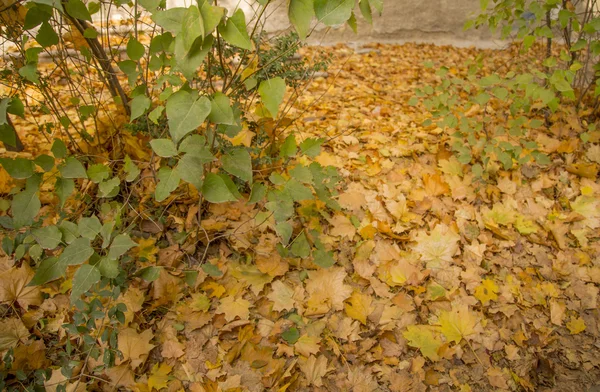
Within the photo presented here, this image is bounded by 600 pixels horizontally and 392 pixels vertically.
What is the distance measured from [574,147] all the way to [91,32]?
10.4 feet

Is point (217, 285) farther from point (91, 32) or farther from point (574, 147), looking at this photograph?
point (574, 147)

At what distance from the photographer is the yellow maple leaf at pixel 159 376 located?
145 cm

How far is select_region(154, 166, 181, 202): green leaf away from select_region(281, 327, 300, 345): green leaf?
2.94 ft

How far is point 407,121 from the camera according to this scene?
307cm

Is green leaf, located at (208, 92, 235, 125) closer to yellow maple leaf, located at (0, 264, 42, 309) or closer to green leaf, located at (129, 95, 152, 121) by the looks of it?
green leaf, located at (129, 95, 152, 121)

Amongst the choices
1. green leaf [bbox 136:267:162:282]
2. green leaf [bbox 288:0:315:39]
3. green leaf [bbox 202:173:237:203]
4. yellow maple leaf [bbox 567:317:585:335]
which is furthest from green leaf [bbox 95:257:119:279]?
yellow maple leaf [bbox 567:317:585:335]

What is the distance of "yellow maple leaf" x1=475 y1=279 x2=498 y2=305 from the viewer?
189cm

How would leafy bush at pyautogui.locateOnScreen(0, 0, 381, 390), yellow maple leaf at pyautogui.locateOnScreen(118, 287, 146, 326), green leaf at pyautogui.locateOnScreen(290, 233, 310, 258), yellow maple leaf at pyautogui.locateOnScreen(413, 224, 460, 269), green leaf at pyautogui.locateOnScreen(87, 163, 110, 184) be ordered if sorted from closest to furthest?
leafy bush at pyautogui.locateOnScreen(0, 0, 381, 390) < green leaf at pyautogui.locateOnScreen(87, 163, 110, 184) < yellow maple leaf at pyautogui.locateOnScreen(118, 287, 146, 326) < green leaf at pyautogui.locateOnScreen(290, 233, 310, 258) < yellow maple leaf at pyautogui.locateOnScreen(413, 224, 460, 269)

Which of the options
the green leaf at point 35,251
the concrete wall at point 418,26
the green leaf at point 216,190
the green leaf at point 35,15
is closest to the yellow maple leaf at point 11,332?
the green leaf at point 35,251

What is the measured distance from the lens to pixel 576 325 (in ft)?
5.91

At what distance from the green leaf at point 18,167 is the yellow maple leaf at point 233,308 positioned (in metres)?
0.93

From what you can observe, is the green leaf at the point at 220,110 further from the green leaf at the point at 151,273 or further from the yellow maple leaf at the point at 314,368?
the yellow maple leaf at the point at 314,368

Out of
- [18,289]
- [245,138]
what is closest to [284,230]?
[245,138]

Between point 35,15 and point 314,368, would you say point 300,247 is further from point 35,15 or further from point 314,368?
point 35,15
